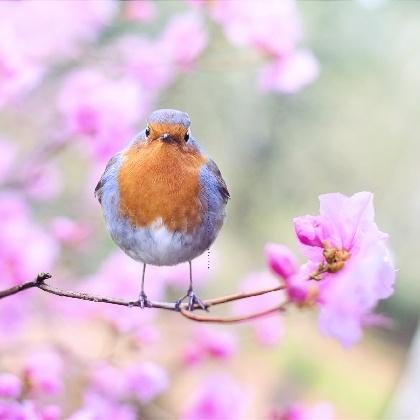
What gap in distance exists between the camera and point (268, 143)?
23.6 ft

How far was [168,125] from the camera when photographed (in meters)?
0.70

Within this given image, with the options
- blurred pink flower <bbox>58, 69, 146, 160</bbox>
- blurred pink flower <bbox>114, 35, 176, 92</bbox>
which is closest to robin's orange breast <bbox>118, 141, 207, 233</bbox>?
blurred pink flower <bbox>58, 69, 146, 160</bbox>

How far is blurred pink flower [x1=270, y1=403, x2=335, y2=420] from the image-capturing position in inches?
55.7

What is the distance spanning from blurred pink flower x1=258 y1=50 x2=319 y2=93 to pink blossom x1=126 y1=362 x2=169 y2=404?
2.37 feet

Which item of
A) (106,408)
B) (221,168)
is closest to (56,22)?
(106,408)

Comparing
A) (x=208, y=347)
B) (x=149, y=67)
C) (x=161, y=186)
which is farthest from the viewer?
(x=149, y=67)

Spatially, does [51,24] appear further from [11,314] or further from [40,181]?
[11,314]

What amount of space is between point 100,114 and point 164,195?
0.90m

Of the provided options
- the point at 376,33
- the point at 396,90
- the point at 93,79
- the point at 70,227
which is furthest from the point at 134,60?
the point at 396,90

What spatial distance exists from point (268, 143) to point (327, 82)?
2.77 ft

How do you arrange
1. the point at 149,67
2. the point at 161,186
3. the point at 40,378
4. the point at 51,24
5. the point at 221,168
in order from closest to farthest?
the point at 161,186
the point at 40,378
the point at 149,67
the point at 51,24
the point at 221,168

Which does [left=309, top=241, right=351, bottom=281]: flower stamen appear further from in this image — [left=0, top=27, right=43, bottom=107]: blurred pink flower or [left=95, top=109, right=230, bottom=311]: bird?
[left=0, top=27, right=43, bottom=107]: blurred pink flower

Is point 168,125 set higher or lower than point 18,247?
lower

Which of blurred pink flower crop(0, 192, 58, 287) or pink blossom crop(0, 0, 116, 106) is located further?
pink blossom crop(0, 0, 116, 106)
